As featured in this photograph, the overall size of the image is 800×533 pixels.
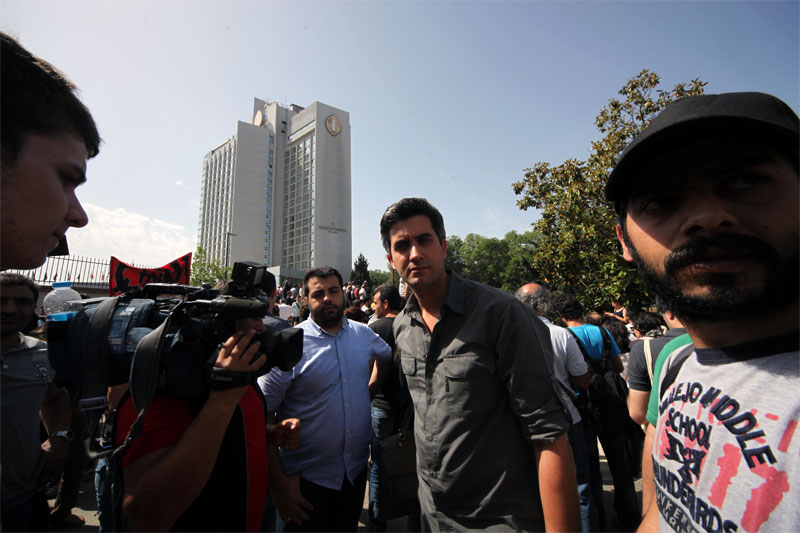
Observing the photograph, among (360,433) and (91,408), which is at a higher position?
(91,408)

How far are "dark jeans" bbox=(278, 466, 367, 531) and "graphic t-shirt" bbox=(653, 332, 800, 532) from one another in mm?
2246

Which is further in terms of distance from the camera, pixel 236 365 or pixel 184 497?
pixel 236 365

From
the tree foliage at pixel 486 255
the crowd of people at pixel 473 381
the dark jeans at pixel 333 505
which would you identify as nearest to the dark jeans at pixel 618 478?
the crowd of people at pixel 473 381

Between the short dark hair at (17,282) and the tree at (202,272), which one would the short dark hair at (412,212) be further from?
the tree at (202,272)

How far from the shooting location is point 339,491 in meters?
2.61

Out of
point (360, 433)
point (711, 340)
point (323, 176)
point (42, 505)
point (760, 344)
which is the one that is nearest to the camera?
point (760, 344)

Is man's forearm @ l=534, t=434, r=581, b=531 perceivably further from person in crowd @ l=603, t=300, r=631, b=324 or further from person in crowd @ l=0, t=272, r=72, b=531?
person in crowd @ l=603, t=300, r=631, b=324

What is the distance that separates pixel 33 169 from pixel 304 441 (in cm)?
229

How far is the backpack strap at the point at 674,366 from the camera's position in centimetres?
115

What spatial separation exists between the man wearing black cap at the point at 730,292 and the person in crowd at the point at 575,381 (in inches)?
86.1

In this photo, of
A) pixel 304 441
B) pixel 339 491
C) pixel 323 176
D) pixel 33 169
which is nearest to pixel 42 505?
pixel 304 441

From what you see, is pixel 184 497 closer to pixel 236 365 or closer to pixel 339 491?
pixel 236 365

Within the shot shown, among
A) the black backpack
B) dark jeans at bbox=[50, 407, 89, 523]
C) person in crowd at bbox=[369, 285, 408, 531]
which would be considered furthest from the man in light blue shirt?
dark jeans at bbox=[50, 407, 89, 523]

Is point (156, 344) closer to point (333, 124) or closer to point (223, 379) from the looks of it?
point (223, 379)
